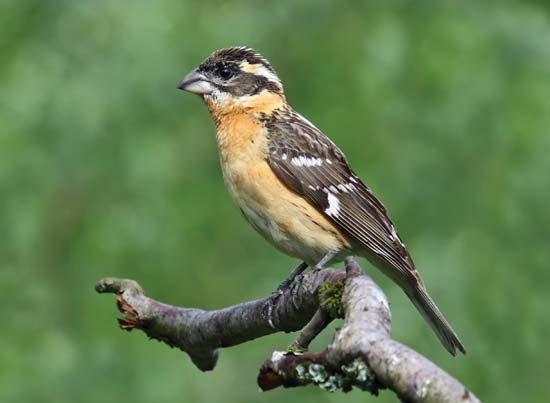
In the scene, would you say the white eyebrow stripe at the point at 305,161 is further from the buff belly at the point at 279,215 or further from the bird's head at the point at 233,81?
the bird's head at the point at 233,81

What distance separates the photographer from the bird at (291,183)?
5.68 m

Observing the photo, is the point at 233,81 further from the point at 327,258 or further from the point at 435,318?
the point at 435,318

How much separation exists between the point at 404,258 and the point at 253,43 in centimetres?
194

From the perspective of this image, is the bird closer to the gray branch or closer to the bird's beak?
the bird's beak

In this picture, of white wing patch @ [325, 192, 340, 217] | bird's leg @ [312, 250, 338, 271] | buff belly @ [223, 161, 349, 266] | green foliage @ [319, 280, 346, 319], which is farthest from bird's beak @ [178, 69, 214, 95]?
green foliage @ [319, 280, 346, 319]

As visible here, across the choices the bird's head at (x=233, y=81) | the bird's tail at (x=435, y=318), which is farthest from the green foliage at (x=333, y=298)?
the bird's head at (x=233, y=81)

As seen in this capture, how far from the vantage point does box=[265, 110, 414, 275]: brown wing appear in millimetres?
5859

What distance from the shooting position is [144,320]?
512 cm

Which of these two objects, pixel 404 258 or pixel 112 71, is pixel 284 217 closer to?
pixel 404 258

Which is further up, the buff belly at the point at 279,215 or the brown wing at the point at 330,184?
the brown wing at the point at 330,184

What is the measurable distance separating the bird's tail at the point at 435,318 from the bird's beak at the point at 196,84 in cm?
145

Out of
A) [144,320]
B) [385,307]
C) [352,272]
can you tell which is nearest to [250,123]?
[144,320]

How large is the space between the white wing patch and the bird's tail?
0.54 m

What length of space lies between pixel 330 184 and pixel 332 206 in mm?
179
